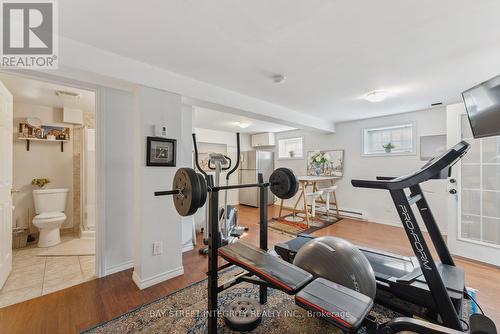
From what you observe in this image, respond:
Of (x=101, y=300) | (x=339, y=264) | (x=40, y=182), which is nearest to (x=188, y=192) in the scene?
(x=339, y=264)

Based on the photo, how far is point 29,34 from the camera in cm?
159

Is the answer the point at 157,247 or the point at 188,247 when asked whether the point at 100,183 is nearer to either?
the point at 157,247

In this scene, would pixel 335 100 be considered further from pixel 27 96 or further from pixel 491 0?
pixel 27 96

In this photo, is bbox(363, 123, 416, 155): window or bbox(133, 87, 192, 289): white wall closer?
bbox(133, 87, 192, 289): white wall

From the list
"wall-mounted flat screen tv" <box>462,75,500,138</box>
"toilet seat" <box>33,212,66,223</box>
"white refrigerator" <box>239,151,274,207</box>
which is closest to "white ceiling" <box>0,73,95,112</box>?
"toilet seat" <box>33,212,66,223</box>

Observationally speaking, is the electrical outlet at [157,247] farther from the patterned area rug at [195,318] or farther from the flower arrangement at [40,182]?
the flower arrangement at [40,182]

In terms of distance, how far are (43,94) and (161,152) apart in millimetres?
2303

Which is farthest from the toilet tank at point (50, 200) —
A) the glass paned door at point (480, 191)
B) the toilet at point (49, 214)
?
the glass paned door at point (480, 191)

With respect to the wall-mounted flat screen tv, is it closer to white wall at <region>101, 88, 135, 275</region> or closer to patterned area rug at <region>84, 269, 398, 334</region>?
patterned area rug at <region>84, 269, 398, 334</region>

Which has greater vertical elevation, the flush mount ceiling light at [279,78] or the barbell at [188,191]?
the flush mount ceiling light at [279,78]

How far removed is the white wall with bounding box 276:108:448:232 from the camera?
379cm

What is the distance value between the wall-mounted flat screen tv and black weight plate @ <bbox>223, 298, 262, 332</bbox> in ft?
8.64

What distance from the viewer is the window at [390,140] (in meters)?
4.16

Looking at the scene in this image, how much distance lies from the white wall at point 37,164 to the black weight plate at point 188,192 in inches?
131
